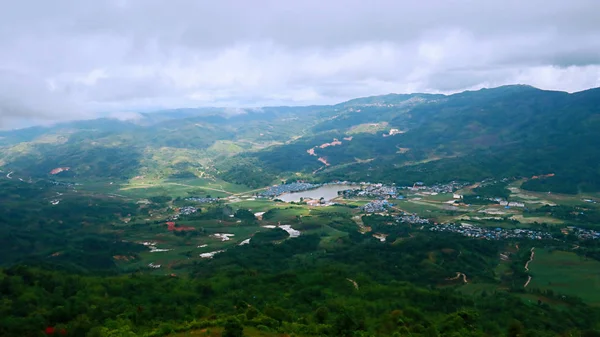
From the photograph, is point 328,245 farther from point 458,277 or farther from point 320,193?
point 320,193

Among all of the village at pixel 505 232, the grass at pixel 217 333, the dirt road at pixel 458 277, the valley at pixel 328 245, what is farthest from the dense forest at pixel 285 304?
the village at pixel 505 232

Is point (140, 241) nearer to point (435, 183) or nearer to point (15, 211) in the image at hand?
point (15, 211)

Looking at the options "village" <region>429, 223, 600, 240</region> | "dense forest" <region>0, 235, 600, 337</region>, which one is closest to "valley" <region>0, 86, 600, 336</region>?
"dense forest" <region>0, 235, 600, 337</region>

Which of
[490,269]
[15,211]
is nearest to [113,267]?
[15,211]

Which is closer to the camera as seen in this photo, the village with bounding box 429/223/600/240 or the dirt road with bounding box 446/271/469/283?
the dirt road with bounding box 446/271/469/283

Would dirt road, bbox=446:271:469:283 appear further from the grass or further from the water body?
the water body

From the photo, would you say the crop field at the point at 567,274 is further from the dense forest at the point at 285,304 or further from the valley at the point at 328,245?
the dense forest at the point at 285,304

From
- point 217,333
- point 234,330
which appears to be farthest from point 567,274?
point 234,330
